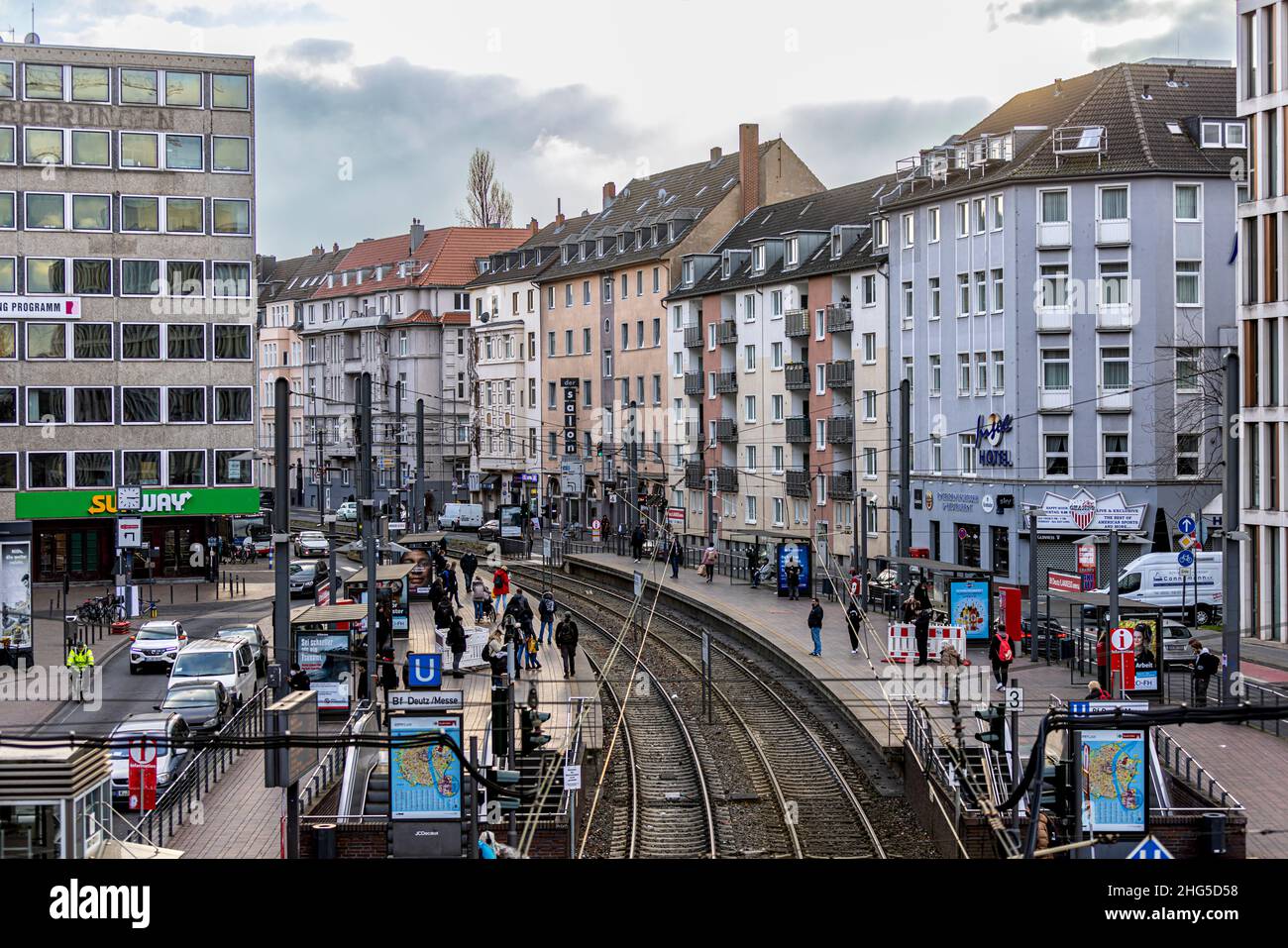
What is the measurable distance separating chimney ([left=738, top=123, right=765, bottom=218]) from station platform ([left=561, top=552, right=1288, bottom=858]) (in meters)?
29.3

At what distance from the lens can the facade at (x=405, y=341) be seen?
71.9m

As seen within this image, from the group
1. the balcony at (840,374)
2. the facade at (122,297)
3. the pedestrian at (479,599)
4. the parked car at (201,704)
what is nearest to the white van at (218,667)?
the parked car at (201,704)

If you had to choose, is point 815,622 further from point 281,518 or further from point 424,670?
point 281,518

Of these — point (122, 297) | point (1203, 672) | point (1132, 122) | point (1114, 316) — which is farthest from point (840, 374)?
point (1203, 672)

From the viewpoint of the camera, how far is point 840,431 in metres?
58.7

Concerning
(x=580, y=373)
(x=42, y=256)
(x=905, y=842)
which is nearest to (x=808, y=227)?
(x=580, y=373)

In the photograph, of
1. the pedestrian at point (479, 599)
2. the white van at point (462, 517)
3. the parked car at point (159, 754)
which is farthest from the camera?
the white van at point (462, 517)

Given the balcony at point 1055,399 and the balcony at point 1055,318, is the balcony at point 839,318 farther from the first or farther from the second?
the balcony at point 1055,399

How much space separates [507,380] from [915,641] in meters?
51.0

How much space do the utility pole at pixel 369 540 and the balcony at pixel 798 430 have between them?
89.8ft

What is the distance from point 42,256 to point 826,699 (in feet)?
122

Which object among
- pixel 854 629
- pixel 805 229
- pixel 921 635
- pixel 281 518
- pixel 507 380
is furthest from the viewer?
pixel 507 380
